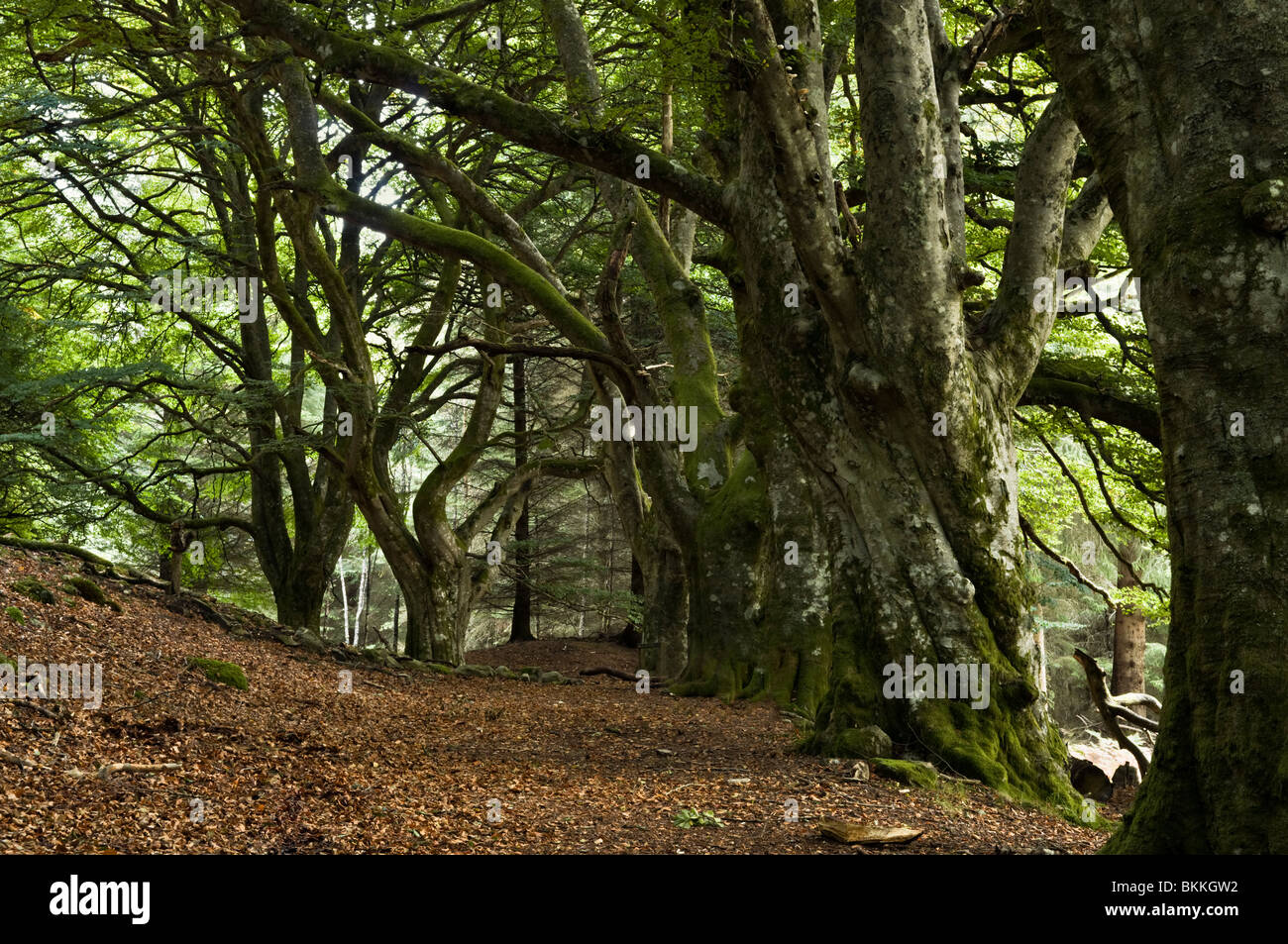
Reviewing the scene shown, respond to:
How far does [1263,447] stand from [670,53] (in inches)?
165

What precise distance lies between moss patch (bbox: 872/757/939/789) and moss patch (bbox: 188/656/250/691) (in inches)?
190

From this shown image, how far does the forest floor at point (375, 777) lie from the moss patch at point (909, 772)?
7 centimetres

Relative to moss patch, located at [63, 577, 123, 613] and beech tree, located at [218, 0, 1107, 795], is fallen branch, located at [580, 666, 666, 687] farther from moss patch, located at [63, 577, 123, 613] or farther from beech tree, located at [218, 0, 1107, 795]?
beech tree, located at [218, 0, 1107, 795]

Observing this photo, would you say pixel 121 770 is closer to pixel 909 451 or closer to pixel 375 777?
pixel 375 777

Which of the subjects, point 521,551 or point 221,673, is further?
point 521,551

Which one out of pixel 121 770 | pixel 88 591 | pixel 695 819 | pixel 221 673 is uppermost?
pixel 88 591

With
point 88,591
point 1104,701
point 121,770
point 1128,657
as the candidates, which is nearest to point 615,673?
point 88,591

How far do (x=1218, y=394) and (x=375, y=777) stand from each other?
14.9ft

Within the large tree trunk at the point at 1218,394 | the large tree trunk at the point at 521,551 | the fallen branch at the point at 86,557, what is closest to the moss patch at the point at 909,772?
the large tree trunk at the point at 1218,394

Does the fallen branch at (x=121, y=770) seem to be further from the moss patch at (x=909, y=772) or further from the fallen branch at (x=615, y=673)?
the fallen branch at (x=615, y=673)

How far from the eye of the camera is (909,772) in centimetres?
557

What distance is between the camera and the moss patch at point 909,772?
5484 millimetres
